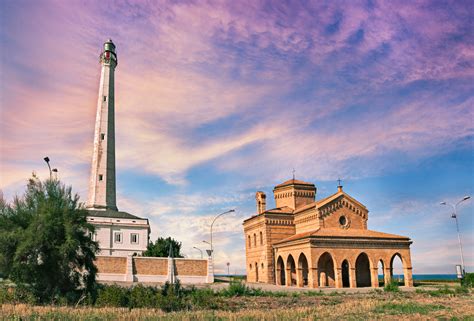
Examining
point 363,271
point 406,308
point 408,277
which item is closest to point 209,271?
point 363,271

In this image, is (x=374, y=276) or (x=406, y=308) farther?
(x=374, y=276)

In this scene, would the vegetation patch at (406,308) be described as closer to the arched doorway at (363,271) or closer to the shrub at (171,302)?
the shrub at (171,302)

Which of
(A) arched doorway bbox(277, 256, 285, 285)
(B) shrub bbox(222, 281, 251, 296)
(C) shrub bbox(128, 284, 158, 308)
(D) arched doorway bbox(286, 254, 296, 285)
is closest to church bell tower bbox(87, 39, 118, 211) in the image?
(A) arched doorway bbox(277, 256, 285, 285)

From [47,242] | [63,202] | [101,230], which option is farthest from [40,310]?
[101,230]

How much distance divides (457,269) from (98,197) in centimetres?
3971

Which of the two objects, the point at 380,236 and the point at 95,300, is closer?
the point at 95,300

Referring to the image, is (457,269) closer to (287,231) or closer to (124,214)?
(287,231)

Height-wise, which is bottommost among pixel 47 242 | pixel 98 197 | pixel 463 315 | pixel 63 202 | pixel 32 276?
pixel 463 315

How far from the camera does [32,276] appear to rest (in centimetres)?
2189

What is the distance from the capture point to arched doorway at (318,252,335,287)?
1537 inches

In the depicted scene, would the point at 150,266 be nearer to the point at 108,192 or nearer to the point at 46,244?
the point at 46,244

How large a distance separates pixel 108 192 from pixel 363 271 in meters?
30.6

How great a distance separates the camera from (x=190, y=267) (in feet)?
121

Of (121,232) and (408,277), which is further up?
(121,232)
